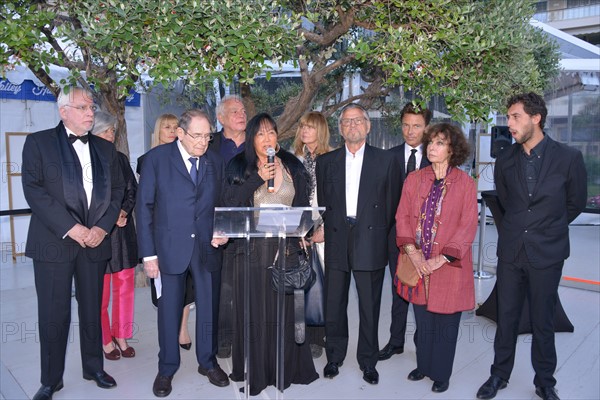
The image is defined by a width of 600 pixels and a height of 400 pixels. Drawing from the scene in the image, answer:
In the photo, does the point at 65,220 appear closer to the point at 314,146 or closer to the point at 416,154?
the point at 314,146

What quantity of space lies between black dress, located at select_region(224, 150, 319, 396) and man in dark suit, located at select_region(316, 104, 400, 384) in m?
0.35

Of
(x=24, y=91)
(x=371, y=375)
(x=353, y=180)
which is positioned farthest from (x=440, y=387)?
(x=24, y=91)

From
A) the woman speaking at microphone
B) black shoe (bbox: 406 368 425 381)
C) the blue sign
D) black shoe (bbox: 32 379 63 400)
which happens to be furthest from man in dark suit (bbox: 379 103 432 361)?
the blue sign

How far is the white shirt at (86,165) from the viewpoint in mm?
3318

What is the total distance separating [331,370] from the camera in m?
3.73

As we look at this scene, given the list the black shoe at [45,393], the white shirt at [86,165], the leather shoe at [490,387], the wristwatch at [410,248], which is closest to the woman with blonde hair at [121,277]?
the white shirt at [86,165]

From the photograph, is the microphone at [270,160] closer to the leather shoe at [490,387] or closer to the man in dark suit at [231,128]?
the man in dark suit at [231,128]

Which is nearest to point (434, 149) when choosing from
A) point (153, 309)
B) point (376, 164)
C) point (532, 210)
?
point (376, 164)

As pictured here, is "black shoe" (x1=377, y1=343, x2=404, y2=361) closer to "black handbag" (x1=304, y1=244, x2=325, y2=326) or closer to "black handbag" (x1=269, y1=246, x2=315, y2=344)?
"black handbag" (x1=304, y1=244, x2=325, y2=326)

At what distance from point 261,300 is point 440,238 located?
1219mm

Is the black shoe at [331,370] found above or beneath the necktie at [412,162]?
beneath

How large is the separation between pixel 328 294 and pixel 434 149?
1.29m

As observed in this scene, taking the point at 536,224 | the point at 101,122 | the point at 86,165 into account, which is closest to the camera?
the point at 536,224

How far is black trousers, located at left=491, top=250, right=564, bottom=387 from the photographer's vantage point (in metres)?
3.28
